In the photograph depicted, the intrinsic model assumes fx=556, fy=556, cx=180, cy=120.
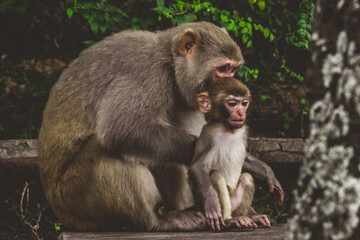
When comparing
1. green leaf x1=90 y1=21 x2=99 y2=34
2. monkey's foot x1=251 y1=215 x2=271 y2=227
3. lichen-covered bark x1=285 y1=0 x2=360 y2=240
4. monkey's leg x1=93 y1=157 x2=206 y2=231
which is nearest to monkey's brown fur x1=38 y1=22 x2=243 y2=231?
monkey's leg x1=93 y1=157 x2=206 y2=231

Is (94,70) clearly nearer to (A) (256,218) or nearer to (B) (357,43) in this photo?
(A) (256,218)

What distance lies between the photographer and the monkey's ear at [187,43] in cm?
435

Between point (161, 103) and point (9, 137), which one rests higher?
point (161, 103)

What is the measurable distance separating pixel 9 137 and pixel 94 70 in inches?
120

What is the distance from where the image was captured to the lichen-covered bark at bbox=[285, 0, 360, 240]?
1.34 meters

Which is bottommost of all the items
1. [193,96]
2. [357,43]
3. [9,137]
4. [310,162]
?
[9,137]

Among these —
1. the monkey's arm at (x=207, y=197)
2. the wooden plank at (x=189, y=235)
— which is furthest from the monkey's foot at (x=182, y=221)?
the monkey's arm at (x=207, y=197)

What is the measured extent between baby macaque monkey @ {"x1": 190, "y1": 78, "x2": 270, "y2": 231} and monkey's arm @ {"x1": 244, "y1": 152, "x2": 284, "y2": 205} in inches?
6.3

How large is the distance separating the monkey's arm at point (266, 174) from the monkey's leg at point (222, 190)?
47 cm

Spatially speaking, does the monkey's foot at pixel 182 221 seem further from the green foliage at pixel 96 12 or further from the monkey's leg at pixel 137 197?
the green foliage at pixel 96 12

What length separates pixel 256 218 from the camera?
412cm

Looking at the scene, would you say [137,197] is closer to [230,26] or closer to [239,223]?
[239,223]

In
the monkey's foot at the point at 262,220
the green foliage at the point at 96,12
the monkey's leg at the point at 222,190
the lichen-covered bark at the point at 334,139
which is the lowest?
the monkey's foot at the point at 262,220

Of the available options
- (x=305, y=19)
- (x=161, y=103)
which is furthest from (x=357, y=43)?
(x=305, y=19)
